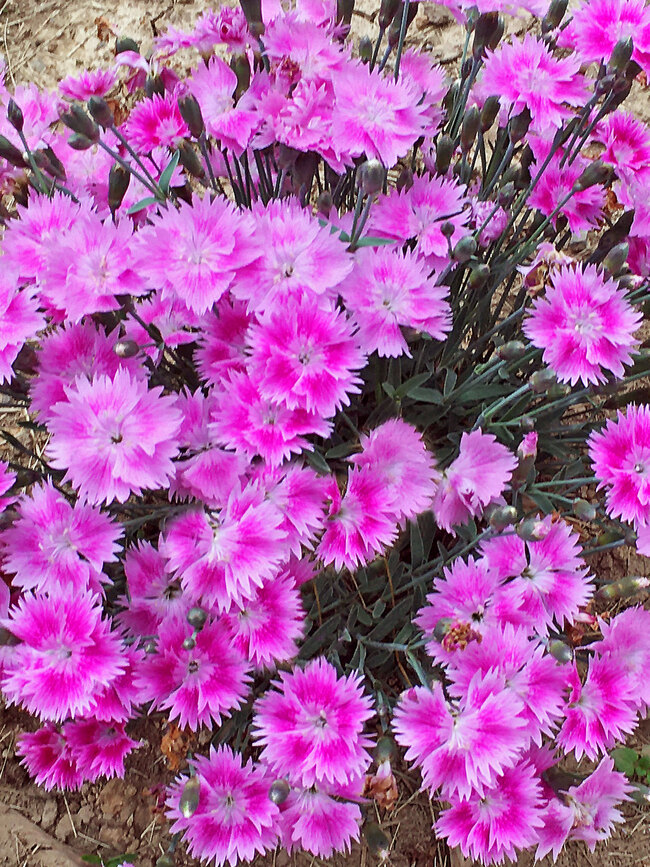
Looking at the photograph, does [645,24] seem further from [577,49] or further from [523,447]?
[523,447]

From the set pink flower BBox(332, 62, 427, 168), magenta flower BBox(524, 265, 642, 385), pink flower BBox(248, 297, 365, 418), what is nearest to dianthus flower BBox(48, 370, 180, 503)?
pink flower BBox(248, 297, 365, 418)

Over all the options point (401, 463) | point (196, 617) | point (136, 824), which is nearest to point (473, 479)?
point (401, 463)

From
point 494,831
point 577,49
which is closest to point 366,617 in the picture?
point 494,831

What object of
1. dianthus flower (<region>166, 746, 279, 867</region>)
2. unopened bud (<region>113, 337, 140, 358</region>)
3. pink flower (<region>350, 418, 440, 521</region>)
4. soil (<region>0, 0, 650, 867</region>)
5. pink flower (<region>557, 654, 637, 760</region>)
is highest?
unopened bud (<region>113, 337, 140, 358</region>)

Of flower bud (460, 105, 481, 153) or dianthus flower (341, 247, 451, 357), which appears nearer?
dianthus flower (341, 247, 451, 357)

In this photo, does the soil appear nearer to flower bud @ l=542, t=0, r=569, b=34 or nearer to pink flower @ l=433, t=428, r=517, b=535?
pink flower @ l=433, t=428, r=517, b=535

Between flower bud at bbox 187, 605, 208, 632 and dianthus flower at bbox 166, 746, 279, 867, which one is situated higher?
flower bud at bbox 187, 605, 208, 632
